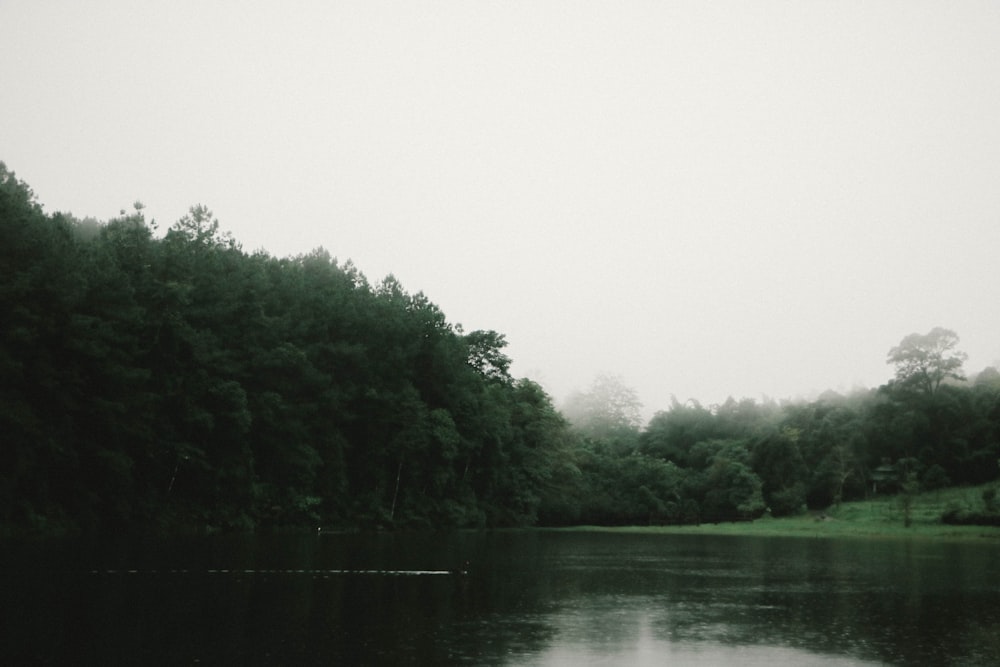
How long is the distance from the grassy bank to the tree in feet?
46.0

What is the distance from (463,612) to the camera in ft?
54.4

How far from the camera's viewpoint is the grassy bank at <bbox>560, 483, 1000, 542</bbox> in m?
66.8

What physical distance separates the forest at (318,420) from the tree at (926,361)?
257 millimetres

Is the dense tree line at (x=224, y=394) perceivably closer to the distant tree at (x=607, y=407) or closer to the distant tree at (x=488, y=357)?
the distant tree at (x=488, y=357)

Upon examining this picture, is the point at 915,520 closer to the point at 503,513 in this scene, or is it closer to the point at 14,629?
the point at 503,513

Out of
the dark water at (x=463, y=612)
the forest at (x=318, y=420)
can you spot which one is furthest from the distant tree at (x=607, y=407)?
the dark water at (x=463, y=612)

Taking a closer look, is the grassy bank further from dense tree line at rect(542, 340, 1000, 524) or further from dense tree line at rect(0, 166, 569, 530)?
dense tree line at rect(0, 166, 569, 530)

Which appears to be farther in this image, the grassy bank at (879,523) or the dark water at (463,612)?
the grassy bank at (879,523)

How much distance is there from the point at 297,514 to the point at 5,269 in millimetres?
26836

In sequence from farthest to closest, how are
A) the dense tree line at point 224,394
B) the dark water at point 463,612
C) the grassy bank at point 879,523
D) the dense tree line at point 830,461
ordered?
the dense tree line at point 830,461
the grassy bank at point 879,523
the dense tree line at point 224,394
the dark water at point 463,612

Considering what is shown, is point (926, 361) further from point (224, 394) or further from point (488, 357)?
point (224, 394)

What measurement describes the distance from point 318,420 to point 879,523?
1951 inches

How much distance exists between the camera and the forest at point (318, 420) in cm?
3853

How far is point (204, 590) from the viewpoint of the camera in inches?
728
